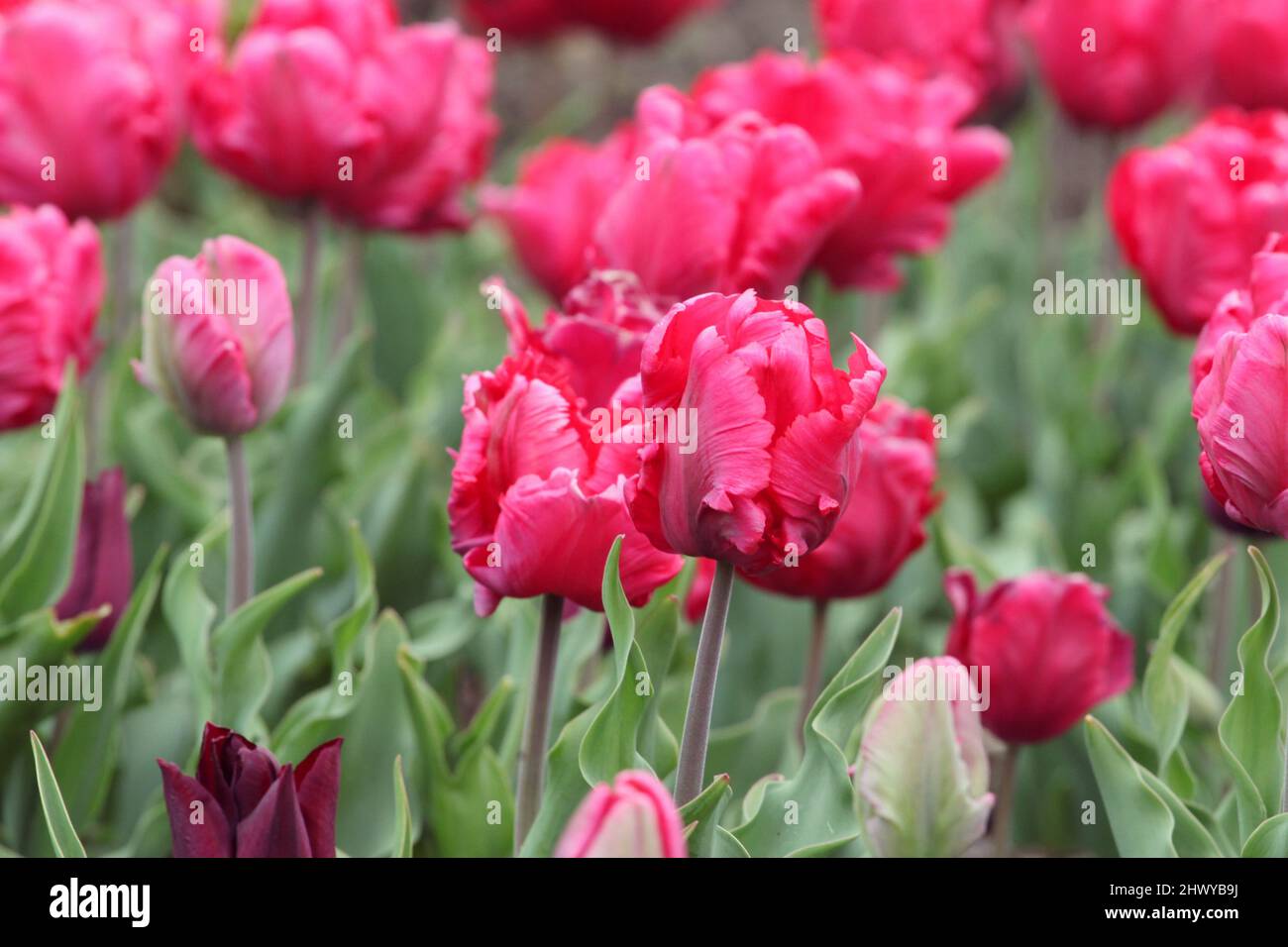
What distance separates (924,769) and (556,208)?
968 mm

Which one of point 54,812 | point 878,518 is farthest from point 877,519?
point 54,812

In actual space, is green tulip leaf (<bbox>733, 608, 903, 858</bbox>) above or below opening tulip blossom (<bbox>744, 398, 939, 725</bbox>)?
below

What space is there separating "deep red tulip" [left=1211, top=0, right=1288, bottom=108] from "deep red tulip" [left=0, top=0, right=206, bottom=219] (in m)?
1.19

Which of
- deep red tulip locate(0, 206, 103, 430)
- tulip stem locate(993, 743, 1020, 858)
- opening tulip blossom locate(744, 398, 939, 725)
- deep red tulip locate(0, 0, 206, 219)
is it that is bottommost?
tulip stem locate(993, 743, 1020, 858)

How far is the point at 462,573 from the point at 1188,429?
860mm

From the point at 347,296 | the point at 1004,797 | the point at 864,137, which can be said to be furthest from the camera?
the point at 347,296

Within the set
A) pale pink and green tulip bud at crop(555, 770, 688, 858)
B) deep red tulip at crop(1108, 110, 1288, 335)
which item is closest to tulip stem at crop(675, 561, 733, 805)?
pale pink and green tulip bud at crop(555, 770, 688, 858)

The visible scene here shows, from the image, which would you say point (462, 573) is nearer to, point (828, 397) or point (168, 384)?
point (168, 384)

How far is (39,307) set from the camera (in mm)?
1116

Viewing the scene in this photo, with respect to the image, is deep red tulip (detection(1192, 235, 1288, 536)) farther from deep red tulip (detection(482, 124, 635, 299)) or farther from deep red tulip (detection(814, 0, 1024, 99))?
deep red tulip (detection(814, 0, 1024, 99))

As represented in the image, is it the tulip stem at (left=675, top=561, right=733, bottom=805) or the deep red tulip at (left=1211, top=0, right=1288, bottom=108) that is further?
the deep red tulip at (left=1211, top=0, right=1288, bottom=108)

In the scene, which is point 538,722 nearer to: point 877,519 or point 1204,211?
point 877,519

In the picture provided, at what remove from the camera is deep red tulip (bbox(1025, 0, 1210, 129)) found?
5.87ft

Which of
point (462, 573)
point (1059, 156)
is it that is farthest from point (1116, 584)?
point (1059, 156)
